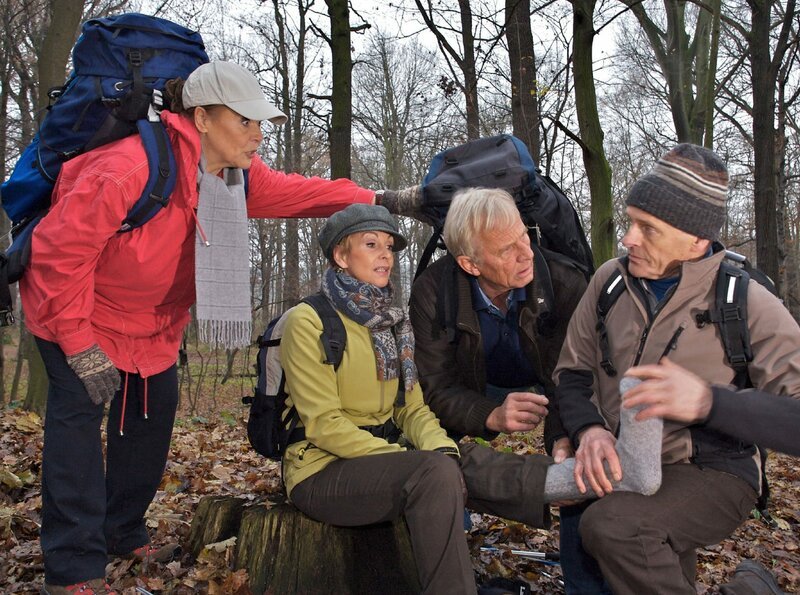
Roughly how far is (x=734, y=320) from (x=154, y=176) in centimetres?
228

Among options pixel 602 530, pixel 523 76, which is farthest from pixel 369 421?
pixel 523 76

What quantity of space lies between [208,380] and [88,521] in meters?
15.5

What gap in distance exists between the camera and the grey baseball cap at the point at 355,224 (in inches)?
122

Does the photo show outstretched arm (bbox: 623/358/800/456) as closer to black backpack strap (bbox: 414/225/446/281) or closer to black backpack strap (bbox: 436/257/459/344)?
black backpack strap (bbox: 436/257/459/344)

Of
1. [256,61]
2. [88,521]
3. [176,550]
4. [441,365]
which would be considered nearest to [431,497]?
[441,365]

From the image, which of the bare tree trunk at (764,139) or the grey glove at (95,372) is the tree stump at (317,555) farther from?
the bare tree trunk at (764,139)

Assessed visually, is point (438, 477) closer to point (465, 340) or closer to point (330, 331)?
point (330, 331)

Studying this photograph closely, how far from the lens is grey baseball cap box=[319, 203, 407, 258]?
10.2 feet

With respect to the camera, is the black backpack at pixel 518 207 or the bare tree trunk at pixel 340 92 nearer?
the black backpack at pixel 518 207

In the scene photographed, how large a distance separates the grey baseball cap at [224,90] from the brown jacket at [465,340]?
44.8 inches

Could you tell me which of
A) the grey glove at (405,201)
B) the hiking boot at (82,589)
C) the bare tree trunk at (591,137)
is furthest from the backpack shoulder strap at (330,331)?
the bare tree trunk at (591,137)

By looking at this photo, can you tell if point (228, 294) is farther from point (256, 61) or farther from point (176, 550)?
point (256, 61)

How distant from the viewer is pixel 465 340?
10.8ft

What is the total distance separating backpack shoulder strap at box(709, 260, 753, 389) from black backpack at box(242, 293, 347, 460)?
1.47m
